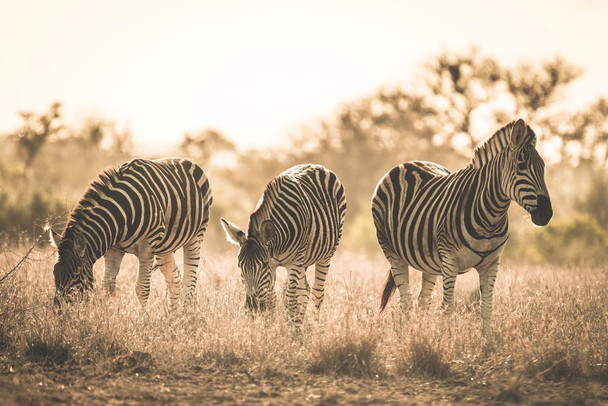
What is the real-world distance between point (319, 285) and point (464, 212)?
6.73 feet

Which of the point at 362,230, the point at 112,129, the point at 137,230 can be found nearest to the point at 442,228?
the point at 137,230

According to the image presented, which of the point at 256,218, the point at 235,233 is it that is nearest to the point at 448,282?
the point at 256,218

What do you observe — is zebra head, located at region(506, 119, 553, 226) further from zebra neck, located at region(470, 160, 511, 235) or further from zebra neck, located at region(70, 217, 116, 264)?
zebra neck, located at region(70, 217, 116, 264)

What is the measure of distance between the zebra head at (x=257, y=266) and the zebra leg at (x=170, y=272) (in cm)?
228

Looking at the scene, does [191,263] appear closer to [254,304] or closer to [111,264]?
Result: [111,264]

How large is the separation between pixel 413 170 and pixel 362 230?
17721mm

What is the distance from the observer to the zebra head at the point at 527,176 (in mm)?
7215

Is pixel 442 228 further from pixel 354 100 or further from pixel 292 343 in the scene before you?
pixel 354 100

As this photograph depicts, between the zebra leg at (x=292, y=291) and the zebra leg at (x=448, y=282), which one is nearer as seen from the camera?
the zebra leg at (x=448, y=282)

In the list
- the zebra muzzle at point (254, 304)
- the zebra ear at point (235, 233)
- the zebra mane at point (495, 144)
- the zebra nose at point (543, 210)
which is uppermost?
the zebra mane at point (495, 144)

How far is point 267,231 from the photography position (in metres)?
7.61

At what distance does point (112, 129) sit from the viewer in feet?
120

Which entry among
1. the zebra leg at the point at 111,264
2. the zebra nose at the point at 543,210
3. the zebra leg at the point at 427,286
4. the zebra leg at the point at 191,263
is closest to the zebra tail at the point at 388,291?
the zebra leg at the point at 427,286

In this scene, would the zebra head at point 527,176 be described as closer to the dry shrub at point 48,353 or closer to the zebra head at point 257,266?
the zebra head at point 257,266
